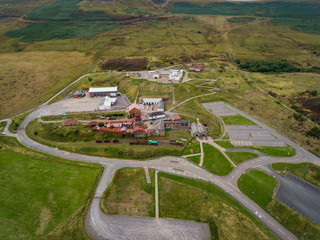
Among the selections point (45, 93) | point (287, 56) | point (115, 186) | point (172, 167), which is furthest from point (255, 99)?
point (45, 93)

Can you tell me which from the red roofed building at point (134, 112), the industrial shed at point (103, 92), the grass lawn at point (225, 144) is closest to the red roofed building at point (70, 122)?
the red roofed building at point (134, 112)

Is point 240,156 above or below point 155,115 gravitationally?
below

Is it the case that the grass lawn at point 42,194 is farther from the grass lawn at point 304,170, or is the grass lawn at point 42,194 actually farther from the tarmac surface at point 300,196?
the grass lawn at point 304,170

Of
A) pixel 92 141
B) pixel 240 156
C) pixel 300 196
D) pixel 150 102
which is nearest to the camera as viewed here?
pixel 300 196

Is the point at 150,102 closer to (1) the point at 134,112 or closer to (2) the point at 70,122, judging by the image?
(1) the point at 134,112

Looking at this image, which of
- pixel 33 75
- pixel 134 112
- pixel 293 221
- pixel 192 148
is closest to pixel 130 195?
pixel 192 148

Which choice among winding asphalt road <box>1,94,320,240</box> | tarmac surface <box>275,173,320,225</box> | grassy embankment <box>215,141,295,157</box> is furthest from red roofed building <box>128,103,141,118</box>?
tarmac surface <box>275,173,320,225</box>
